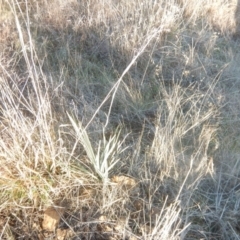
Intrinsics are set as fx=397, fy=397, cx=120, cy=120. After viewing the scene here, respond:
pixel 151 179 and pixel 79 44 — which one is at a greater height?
pixel 79 44

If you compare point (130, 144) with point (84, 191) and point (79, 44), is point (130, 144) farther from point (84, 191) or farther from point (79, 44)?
point (79, 44)

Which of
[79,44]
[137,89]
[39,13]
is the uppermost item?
[39,13]

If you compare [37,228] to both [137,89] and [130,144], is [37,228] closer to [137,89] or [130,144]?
[130,144]

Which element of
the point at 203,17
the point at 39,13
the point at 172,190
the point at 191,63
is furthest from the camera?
the point at 203,17

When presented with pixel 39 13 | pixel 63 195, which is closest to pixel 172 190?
pixel 63 195

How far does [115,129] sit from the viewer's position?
238 centimetres

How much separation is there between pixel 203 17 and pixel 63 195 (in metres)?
2.35

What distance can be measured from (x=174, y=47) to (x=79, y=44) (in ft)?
2.46

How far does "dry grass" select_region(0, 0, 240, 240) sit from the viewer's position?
1869 mm

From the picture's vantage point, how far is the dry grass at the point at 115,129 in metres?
1.87

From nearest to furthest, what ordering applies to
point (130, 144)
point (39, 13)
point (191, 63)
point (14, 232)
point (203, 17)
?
point (14, 232)
point (130, 144)
point (191, 63)
point (39, 13)
point (203, 17)

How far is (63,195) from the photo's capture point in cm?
194

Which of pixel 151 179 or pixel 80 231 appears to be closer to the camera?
pixel 80 231

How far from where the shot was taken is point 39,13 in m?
3.23
